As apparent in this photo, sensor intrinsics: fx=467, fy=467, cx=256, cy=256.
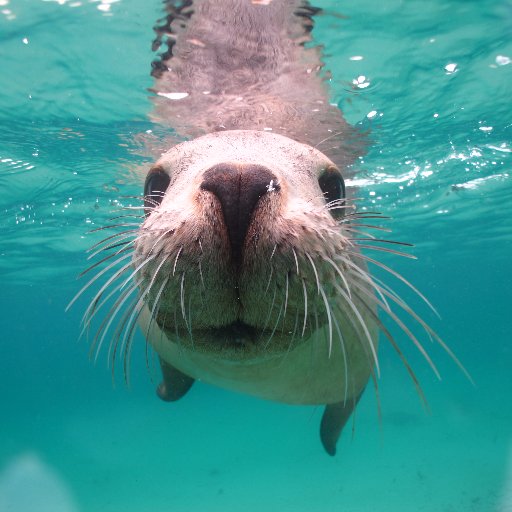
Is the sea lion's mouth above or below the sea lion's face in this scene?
below

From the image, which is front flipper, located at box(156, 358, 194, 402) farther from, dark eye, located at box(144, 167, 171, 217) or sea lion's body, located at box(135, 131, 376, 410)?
sea lion's body, located at box(135, 131, 376, 410)

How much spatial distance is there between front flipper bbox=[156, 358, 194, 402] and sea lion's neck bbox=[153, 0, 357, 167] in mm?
3700

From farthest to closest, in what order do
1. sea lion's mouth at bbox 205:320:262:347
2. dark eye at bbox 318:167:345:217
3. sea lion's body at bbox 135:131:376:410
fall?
1. dark eye at bbox 318:167:345:217
2. sea lion's mouth at bbox 205:320:262:347
3. sea lion's body at bbox 135:131:376:410

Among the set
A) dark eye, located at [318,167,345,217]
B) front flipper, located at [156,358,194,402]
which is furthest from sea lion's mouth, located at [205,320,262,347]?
front flipper, located at [156,358,194,402]

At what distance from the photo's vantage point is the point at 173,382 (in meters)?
5.59

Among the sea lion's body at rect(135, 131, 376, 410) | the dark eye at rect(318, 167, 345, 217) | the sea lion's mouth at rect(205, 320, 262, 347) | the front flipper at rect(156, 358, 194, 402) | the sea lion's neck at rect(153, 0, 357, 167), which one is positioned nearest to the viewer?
the sea lion's body at rect(135, 131, 376, 410)

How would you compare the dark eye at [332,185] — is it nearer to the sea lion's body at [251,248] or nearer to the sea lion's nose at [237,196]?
the sea lion's body at [251,248]

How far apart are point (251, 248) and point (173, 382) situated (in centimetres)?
424

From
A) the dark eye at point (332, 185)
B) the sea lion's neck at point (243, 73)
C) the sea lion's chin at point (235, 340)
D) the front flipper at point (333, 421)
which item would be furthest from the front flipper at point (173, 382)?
the sea lion's neck at point (243, 73)

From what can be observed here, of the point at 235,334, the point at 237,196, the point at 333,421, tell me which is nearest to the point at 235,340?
the point at 235,334

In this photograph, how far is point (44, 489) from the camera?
22.3 meters

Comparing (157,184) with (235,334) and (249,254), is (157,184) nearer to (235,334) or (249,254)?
(235,334)

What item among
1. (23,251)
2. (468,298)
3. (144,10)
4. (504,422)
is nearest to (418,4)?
(144,10)

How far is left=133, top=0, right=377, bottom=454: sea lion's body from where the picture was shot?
1.79m
